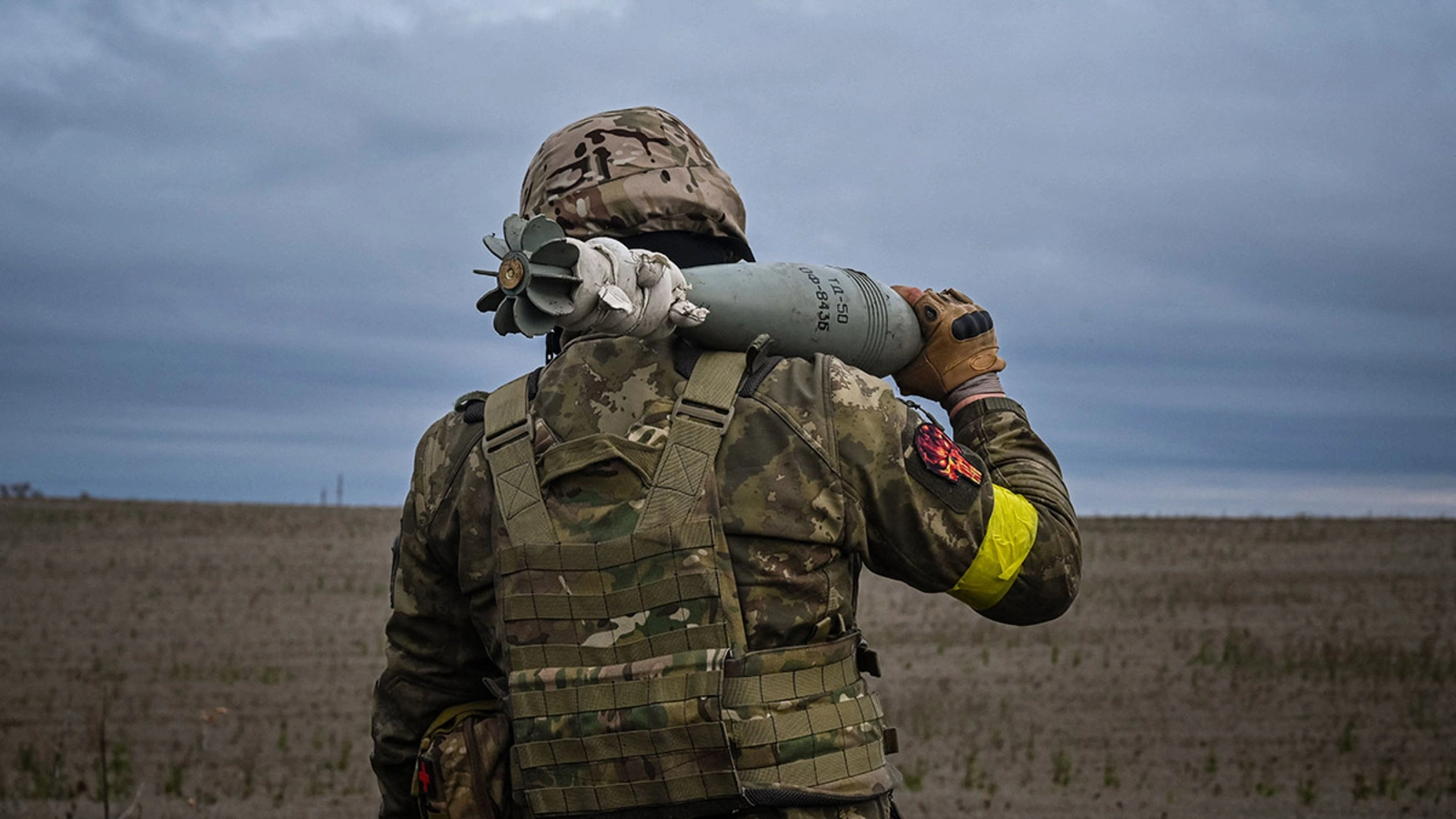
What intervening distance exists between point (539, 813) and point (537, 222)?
1233 mm

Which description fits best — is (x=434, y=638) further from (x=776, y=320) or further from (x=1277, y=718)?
(x=1277, y=718)

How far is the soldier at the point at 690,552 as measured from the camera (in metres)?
2.69

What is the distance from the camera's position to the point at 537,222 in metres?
2.55

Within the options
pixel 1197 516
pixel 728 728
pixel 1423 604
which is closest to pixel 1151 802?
pixel 728 728

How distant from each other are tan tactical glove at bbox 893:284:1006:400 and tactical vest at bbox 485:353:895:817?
77cm

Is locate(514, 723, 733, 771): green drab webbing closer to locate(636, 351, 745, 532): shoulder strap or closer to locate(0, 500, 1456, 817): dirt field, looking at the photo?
locate(636, 351, 745, 532): shoulder strap

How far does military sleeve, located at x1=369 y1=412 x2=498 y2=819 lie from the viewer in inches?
123

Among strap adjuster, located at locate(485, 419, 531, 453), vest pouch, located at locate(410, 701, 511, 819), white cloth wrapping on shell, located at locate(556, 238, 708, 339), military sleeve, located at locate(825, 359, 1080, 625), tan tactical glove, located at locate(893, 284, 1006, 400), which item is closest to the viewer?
white cloth wrapping on shell, located at locate(556, 238, 708, 339)

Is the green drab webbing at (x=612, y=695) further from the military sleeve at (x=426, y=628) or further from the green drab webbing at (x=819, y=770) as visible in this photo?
the military sleeve at (x=426, y=628)

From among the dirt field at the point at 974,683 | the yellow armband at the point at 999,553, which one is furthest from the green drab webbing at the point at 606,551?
the dirt field at the point at 974,683

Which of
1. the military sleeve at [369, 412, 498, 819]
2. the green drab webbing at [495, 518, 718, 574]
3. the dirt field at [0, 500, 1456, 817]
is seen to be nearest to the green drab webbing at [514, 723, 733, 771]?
the green drab webbing at [495, 518, 718, 574]

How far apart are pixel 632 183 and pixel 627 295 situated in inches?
23.7

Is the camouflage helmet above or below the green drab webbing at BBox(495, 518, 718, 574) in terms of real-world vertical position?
above

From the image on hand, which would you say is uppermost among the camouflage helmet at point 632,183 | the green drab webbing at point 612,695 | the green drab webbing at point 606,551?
the camouflage helmet at point 632,183
